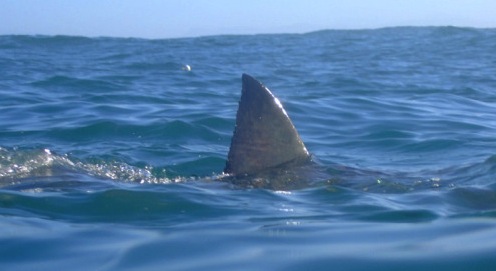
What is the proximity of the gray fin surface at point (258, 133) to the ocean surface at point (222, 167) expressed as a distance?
21 centimetres

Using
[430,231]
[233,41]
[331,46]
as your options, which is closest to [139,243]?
[430,231]

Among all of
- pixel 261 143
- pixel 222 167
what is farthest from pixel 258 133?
pixel 222 167

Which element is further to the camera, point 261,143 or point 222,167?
point 222,167

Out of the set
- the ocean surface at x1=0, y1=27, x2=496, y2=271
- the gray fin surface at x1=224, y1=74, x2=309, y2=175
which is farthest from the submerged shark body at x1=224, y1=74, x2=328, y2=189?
the ocean surface at x1=0, y1=27, x2=496, y2=271

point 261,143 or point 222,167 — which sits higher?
point 261,143

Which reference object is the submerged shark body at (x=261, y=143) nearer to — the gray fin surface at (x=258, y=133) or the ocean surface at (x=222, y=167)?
the gray fin surface at (x=258, y=133)

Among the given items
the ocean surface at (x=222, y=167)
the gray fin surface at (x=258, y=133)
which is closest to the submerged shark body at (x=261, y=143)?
the gray fin surface at (x=258, y=133)

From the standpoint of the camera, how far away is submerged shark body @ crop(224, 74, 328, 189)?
601cm

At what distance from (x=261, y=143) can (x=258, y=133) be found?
0.08 m

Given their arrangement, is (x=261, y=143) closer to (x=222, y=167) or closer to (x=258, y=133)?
(x=258, y=133)

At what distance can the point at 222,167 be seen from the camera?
25.9 feet

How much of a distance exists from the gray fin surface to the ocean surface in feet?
0.67

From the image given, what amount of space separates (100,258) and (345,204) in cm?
188

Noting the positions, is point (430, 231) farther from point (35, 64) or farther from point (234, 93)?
point (35, 64)
